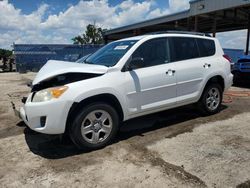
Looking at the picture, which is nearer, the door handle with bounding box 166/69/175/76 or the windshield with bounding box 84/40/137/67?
the windshield with bounding box 84/40/137/67

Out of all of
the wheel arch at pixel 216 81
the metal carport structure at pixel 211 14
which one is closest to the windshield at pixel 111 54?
the wheel arch at pixel 216 81

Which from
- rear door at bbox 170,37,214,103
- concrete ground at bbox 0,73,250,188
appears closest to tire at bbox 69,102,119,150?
concrete ground at bbox 0,73,250,188

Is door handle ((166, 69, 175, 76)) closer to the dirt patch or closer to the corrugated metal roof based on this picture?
the dirt patch

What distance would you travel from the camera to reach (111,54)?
17.0ft

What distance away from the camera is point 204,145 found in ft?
14.8

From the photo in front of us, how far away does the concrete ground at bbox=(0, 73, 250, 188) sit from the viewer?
11.5ft

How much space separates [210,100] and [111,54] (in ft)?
8.16

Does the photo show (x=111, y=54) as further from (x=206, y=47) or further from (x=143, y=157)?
(x=206, y=47)

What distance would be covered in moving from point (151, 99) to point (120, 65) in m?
0.85

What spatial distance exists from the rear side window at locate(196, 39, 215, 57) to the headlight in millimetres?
3174

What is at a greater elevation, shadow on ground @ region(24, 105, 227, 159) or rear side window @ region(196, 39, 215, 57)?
rear side window @ region(196, 39, 215, 57)

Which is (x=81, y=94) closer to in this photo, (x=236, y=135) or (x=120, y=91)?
(x=120, y=91)

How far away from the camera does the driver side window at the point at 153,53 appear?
196 inches

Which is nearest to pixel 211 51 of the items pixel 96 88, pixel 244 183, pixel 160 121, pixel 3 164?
pixel 160 121
